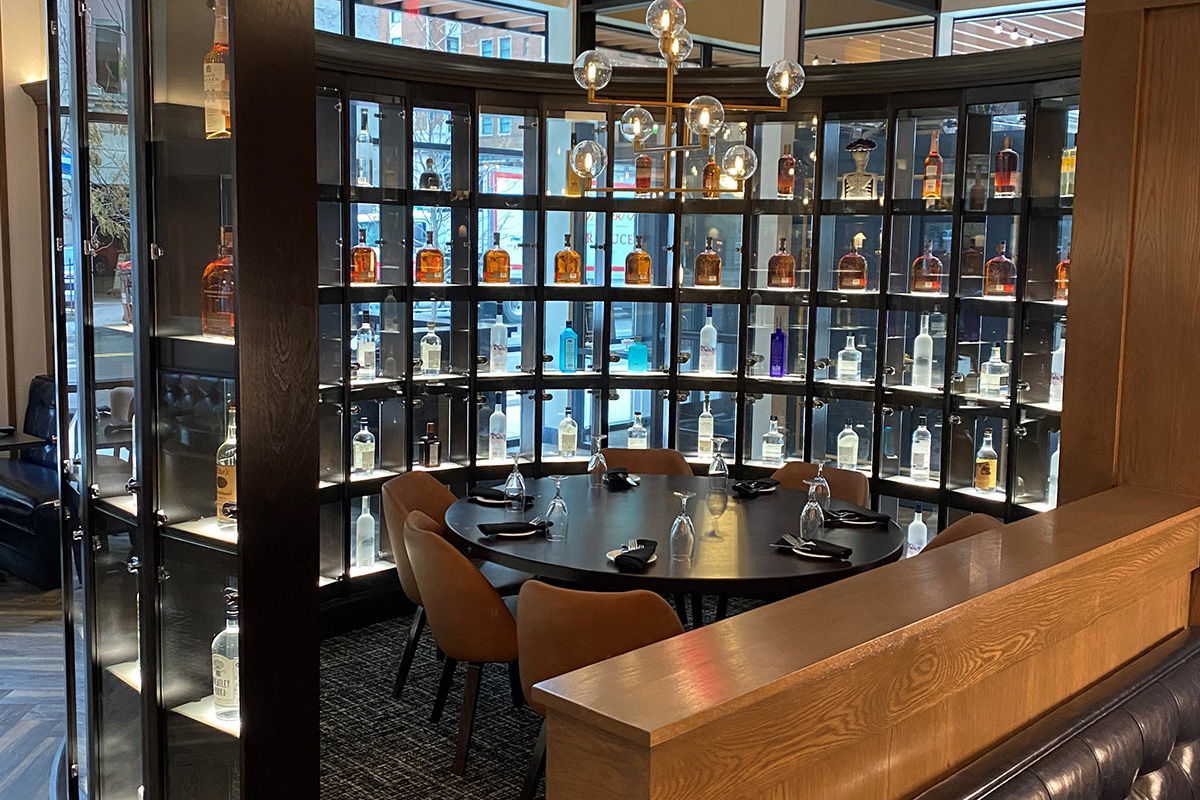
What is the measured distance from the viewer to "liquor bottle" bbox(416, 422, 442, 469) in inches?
219

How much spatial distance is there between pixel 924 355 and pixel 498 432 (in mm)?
2100

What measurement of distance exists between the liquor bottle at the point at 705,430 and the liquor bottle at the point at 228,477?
3.53 meters

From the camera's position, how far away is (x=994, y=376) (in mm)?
5082

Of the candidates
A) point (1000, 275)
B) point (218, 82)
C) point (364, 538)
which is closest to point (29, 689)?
point (364, 538)

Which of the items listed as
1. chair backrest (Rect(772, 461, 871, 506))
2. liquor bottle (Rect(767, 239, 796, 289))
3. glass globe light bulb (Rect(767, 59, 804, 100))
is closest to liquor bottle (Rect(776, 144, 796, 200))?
liquor bottle (Rect(767, 239, 796, 289))

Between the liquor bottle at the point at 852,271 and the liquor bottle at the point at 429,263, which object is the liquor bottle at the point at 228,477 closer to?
the liquor bottle at the point at 429,263

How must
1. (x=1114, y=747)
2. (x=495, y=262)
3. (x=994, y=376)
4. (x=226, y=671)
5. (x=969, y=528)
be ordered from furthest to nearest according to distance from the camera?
(x=495, y=262), (x=994, y=376), (x=969, y=528), (x=226, y=671), (x=1114, y=747)

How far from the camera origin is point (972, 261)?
201 inches

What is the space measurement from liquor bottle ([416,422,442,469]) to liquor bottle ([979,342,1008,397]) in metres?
2.56

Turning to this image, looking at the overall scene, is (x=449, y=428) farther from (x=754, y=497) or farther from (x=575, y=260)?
(x=754, y=497)

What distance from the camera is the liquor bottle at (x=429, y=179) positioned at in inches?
213

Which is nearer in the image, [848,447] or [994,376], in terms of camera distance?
[994,376]

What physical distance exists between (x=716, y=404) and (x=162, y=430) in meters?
3.65

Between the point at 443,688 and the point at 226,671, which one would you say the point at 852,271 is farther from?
the point at 226,671
